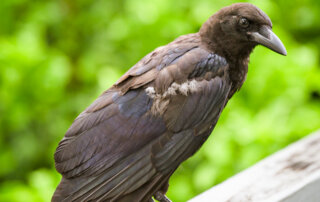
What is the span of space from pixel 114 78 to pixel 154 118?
1.50 meters

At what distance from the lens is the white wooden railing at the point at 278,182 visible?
2059mm

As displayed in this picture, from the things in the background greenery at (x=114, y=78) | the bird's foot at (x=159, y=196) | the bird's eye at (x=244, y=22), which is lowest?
the bird's foot at (x=159, y=196)

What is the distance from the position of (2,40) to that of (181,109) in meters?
2.19

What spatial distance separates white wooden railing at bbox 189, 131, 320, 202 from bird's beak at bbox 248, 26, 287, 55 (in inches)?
19.9

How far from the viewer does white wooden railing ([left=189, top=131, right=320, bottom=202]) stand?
206cm

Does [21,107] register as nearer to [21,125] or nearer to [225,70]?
[21,125]

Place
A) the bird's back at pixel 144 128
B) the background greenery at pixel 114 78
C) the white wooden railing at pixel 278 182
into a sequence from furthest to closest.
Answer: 1. the background greenery at pixel 114 78
2. the white wooden railing at pixel 278 182
3. the bird's back at pixel 144 128

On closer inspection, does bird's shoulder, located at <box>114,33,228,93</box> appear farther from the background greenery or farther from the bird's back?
the background greenery

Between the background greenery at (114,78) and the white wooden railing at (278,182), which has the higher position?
the background greenery at (114,78)

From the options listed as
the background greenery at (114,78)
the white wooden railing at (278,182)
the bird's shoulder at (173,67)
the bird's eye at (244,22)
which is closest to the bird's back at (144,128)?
the bird's shoulder at (173,67)

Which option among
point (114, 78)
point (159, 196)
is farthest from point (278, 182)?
point (114, 78)

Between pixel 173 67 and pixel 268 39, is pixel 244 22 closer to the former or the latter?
pixel 268 39

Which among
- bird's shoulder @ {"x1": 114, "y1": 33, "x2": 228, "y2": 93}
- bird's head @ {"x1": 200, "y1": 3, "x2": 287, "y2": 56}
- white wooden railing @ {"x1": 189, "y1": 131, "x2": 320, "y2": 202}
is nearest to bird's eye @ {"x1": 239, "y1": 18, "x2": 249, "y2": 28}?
bird's head @ {"x1": 200, "y1": 3, "x2": 287, "y2": 56}

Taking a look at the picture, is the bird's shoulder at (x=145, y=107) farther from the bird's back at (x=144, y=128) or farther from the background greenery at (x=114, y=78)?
the background greenery at (x=114, y=78)
